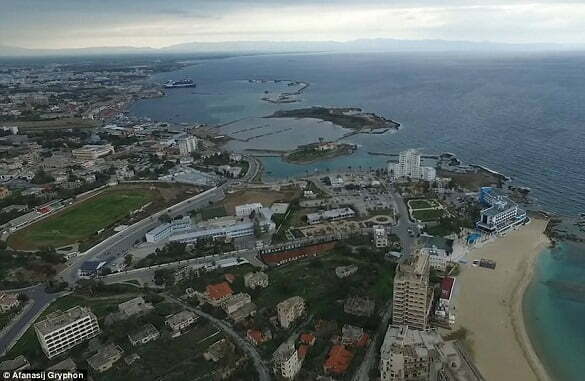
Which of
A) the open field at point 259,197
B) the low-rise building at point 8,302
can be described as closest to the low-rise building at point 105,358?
the low-rise building at point 8,302

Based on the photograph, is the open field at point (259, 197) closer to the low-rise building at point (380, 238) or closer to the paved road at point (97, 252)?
the paved road at point (97, 252)

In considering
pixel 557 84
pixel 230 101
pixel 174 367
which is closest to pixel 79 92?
pixel 230 101

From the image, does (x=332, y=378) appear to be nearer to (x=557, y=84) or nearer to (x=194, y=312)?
(x=194, y=312)

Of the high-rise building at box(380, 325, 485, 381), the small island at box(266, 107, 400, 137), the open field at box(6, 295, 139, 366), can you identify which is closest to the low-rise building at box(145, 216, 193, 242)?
the open field at box(6, 295, 139, 366)

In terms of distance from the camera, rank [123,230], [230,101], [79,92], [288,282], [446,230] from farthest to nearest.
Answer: [79,92] < [230,101] < [123,230] < [446,230] < [288,282]

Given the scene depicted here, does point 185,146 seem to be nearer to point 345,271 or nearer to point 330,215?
point 330,215
